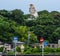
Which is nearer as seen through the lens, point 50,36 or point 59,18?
point 50,36

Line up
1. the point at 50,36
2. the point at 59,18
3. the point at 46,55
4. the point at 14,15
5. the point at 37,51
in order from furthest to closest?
the point at 59,18
the point at 14,15
the point at 50,36
the point at 37,51
the point at 46,55

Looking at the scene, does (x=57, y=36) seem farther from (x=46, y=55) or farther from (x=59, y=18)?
(x=46, y=55)

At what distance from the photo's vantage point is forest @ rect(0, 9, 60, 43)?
39.4m

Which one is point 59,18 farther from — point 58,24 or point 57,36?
point 57,36

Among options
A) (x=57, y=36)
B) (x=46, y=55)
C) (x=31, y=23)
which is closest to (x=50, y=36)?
(x=57, y=36)

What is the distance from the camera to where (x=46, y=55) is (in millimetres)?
24281

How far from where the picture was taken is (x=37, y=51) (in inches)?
1120

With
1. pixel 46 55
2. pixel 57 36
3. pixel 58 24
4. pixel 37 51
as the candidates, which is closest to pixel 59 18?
pixel 58 24

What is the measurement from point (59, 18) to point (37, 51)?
27129 millimetres

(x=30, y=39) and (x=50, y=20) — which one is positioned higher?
(x=50, y=20)

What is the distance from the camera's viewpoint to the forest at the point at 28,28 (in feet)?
129

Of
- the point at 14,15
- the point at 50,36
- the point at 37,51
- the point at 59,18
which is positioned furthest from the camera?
the point at 59,18

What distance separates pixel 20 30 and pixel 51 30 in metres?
6.28

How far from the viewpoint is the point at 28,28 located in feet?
153
